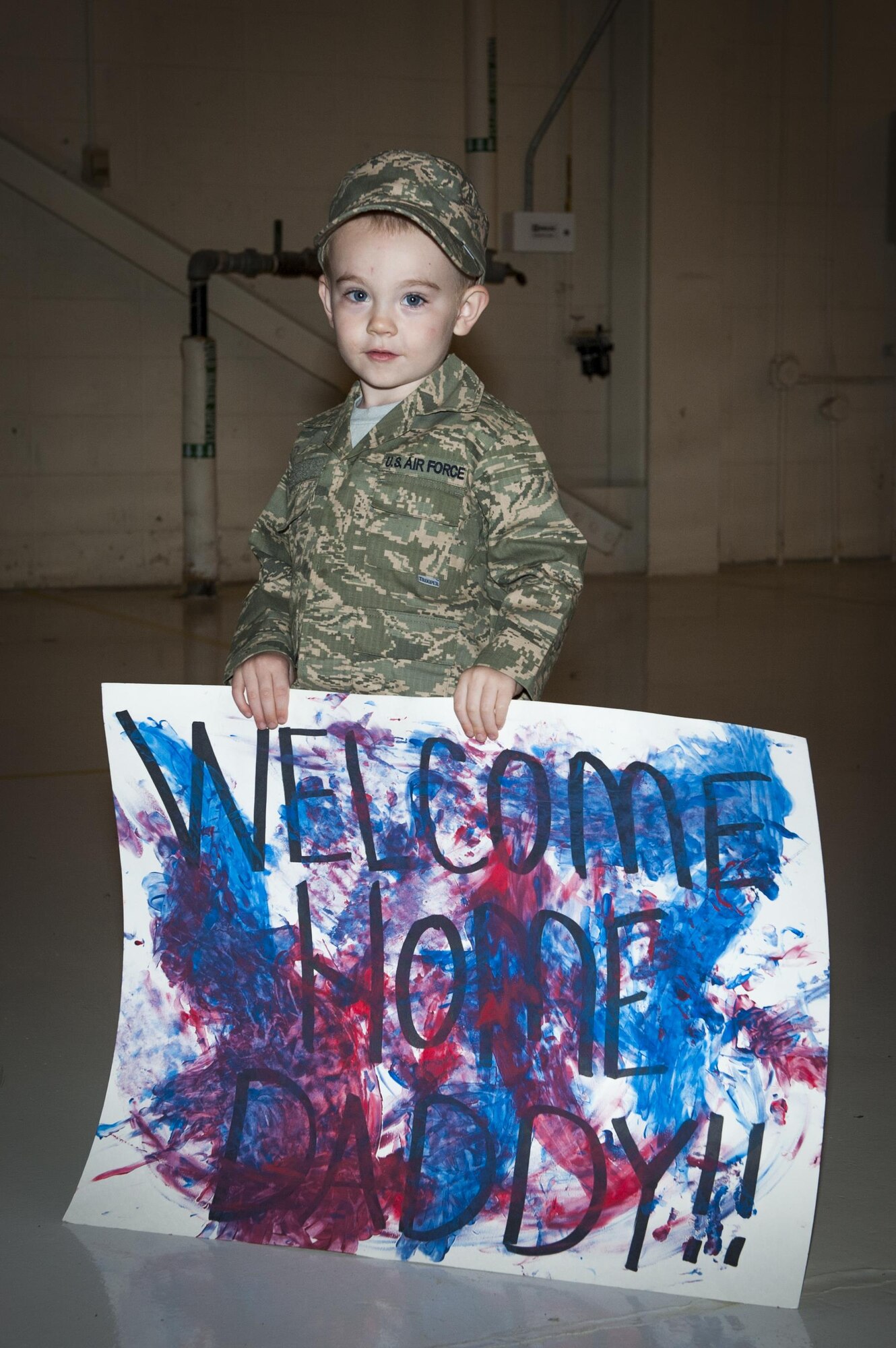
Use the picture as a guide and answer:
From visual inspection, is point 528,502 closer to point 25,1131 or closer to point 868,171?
point 25,1131

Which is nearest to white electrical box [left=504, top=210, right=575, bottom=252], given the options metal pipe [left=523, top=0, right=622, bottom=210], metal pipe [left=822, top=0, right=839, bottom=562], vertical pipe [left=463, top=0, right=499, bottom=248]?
metal pipe [left=523, top=0, right=622, bottom=210]

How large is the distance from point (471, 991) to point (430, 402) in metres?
0.59

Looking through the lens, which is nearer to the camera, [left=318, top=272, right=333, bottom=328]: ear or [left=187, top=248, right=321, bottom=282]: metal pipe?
[left=318, top=272, right=333, bottom=328]: ear

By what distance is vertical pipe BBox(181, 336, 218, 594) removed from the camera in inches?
256

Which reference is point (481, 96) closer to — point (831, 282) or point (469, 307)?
point (831, 282)

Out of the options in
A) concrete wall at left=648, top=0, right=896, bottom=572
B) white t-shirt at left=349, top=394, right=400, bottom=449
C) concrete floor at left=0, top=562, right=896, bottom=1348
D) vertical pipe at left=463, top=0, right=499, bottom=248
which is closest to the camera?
concrete floor at left=0, top=562, right=896, bottom=1348

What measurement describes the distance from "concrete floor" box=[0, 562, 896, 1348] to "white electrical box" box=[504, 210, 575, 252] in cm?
327

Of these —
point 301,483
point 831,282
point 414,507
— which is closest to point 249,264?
point 831,282

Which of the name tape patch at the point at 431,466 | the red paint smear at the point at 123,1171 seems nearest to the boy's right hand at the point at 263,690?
the name tape patch at the point at 431,466

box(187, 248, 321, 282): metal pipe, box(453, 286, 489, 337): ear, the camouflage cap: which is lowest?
box(453, 286, 489, 337): ear

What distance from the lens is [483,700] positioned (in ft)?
4.60

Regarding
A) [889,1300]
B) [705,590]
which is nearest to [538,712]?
[889,1300]

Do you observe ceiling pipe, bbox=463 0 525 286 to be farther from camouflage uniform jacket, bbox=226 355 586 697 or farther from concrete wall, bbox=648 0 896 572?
camouflage uniform jacket, bbox=226 355 586 697

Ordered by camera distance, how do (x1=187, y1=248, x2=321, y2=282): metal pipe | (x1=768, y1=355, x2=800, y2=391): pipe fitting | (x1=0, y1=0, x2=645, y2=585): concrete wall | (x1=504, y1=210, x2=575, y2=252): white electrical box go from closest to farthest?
(x1=187, y1=248, x2=321, y2=282): metal pipe → (x1=0, y1=0, x2=645, y2=585): concrete wall → (x1=504, y1=210, x2=575, y2=252): white electrical box → (x1=768, y1=355, x2=800, y2=391): pipe fitting
